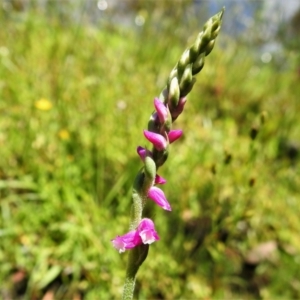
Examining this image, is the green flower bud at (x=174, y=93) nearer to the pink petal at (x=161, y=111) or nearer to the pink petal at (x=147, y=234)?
the pink petal at (x=161, y=111)

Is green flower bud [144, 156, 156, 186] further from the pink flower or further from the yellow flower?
the yellow flower

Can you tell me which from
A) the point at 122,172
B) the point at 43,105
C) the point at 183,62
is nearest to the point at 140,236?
the point at 183,62

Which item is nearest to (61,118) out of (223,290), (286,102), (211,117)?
(223,290)

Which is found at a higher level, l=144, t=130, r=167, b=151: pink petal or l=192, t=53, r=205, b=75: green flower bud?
l=192, t=53, r=205, b=75: green flower bud

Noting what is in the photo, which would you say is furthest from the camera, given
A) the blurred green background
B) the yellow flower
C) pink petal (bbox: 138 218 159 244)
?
the yellow flower

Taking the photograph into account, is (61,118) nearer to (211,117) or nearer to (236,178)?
(236,178)

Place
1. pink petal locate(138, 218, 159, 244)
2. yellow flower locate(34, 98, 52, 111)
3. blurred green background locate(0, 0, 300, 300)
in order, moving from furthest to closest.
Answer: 1. yellow flower locate(34, 98, 52, 111)
2. blurred green background locate(0, 0, 300, 300)
3. pink petal locate(138, 218, 159, 244)

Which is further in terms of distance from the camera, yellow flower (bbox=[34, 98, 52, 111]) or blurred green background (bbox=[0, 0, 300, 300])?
yellow flower (bbox=[34, 98, 52, 111])

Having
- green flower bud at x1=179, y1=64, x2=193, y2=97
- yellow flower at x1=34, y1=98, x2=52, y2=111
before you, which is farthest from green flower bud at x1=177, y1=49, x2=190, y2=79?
yellow flower at x1=34, y1=98, x2=52, y2=111
